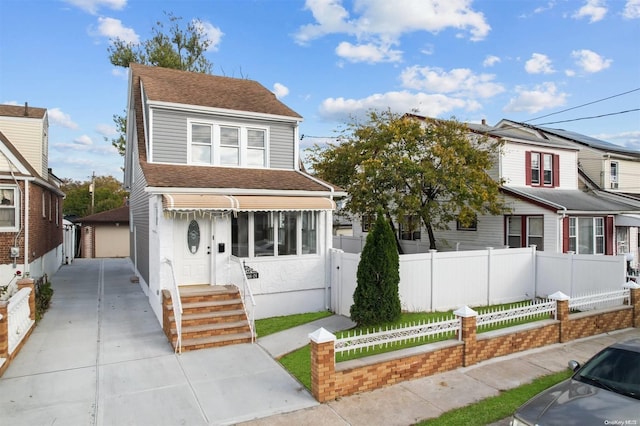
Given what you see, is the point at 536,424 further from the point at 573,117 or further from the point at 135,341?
the point at 573,117

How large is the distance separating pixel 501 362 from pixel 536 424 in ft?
12.3

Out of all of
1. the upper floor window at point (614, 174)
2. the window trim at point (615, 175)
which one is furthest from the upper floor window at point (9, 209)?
the upper floor window at point (614, 174)

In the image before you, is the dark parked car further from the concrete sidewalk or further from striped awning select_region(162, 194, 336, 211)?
striped awning select_region(162, 194, 336, 211)

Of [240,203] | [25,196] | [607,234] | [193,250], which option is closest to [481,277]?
[240,203]

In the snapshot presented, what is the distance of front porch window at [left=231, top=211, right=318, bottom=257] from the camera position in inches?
455

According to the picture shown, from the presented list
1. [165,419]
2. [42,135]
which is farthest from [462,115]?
[42,135]

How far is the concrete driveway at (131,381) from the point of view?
5941 mm

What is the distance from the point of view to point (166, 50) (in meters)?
29.5

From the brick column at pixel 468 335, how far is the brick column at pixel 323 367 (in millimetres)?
2912

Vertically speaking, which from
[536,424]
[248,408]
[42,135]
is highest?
[42,135]

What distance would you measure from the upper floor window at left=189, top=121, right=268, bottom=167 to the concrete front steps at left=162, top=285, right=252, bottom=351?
4304mm

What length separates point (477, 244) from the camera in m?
18.7

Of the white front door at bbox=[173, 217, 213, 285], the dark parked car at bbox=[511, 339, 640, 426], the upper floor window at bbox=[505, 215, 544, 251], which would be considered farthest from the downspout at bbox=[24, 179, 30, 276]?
the upper floor window at bbox=[505, 215, 544, 251]

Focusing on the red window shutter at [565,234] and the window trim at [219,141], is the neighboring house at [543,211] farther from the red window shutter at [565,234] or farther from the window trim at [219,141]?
the window trim at [219,141]
